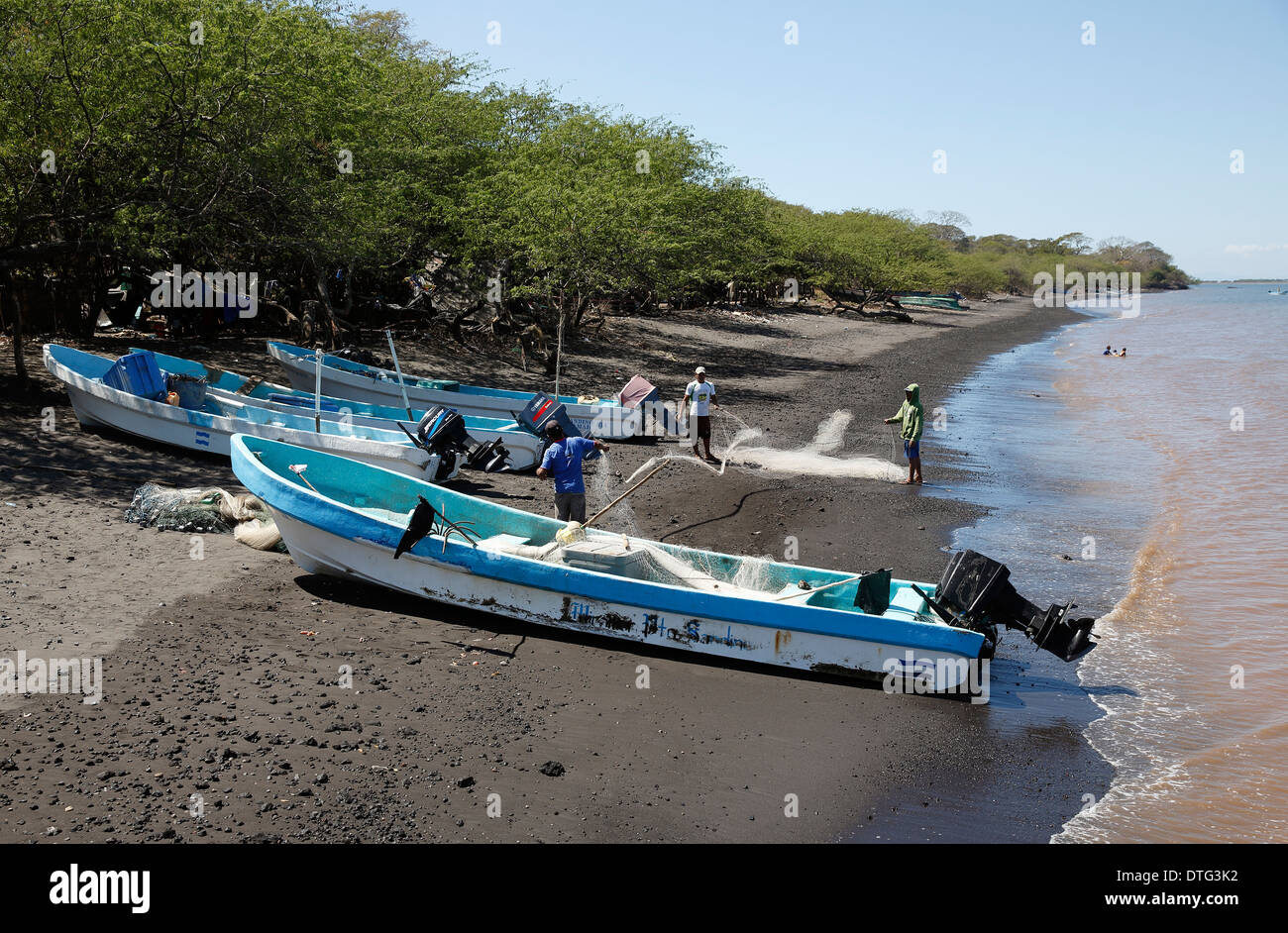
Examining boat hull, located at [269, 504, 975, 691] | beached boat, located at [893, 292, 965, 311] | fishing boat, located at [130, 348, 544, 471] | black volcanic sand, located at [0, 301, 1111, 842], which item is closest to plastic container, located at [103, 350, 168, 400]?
fishing boat, located at [130, 348, 544, 471]

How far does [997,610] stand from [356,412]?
11.3 meters

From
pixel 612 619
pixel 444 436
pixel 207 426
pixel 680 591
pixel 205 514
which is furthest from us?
pixel 207 426

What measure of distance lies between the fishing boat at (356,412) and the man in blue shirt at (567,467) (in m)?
4.61

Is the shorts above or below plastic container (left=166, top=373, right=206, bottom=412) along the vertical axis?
below

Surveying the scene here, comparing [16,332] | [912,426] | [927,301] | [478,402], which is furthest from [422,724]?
[927,301]

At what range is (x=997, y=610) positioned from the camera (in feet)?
25.8

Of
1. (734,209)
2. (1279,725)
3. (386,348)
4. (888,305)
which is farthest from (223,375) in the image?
(888,305)

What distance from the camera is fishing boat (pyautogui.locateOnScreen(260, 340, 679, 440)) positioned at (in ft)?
57.0

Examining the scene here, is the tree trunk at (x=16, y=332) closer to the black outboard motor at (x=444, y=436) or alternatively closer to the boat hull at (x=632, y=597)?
the black outboard motor at (x=444, y=436)

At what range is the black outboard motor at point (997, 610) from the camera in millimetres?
7660

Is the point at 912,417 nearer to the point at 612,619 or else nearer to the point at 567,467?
the point at 567,467

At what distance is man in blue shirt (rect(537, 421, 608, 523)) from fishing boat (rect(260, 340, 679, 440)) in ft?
23.4

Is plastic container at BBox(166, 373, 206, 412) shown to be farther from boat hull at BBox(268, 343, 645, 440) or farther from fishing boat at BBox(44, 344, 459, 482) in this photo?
Answer: boat hull at BBox(268, 343, 645, 440)

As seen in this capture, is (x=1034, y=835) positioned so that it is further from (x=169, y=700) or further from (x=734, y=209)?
(x=734, y=209)
